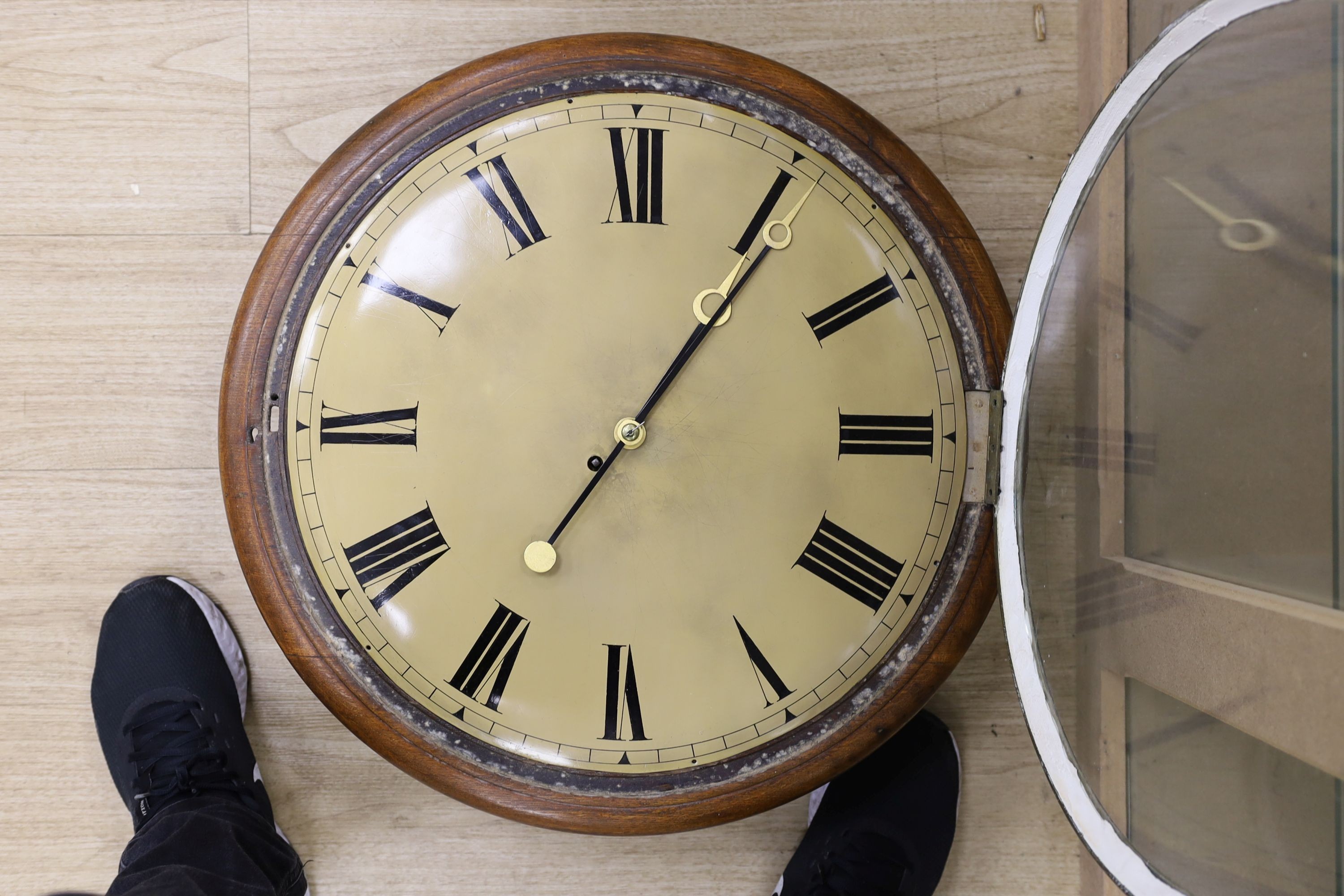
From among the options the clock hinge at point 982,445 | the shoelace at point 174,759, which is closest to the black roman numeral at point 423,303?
the clock hinge at point 982,445

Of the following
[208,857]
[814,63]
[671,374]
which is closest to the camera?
[671,374]

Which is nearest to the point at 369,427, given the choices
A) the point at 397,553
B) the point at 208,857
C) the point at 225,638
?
the point at 397,553

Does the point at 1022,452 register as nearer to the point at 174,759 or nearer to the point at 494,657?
the point at 494,657

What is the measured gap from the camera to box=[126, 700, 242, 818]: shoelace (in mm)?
1016

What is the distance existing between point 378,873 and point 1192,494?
1.01m

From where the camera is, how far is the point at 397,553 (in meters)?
0.78

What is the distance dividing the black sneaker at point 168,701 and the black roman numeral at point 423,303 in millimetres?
534

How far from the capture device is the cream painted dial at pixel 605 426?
769 mm

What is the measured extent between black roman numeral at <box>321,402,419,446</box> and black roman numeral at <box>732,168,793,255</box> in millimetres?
336

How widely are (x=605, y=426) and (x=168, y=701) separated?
2.34 ft

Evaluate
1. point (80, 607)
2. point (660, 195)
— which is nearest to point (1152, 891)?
point (660, 195)

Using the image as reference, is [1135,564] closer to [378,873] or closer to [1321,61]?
[1321,61]

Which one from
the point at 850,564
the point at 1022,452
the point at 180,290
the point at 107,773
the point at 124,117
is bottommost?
the point at 107,773

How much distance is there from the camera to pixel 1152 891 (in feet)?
2.30
